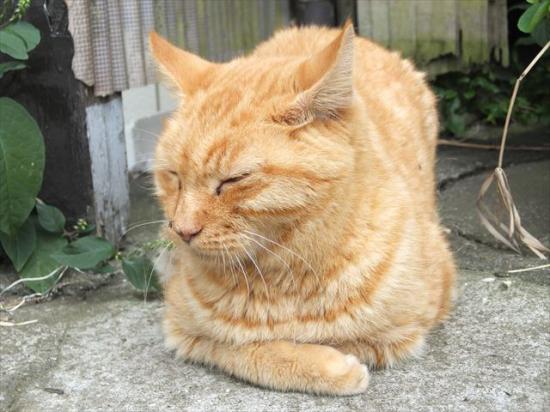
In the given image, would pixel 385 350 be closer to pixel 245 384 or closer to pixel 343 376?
pixel 343 376

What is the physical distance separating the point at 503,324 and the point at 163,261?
1237 mm

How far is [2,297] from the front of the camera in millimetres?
3324

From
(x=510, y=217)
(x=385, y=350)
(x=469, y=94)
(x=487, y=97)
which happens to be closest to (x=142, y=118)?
(x=469, y=94)

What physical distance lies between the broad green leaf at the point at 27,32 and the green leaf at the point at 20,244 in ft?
2.24

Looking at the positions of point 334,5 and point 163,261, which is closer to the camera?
point 163,261

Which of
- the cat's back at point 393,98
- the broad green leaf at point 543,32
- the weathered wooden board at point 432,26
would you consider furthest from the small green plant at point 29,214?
the weathered wooden board at point 432,26

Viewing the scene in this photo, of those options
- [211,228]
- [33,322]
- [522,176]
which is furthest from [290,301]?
[522,176]

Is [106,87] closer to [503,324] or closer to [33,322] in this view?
[33,322]

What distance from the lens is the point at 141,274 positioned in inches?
126

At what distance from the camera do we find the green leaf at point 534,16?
3.05 meters

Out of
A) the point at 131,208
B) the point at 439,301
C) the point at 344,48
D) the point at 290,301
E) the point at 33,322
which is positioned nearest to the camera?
the point at 344,48

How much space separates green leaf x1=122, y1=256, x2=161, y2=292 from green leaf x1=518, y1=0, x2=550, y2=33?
1.61 m

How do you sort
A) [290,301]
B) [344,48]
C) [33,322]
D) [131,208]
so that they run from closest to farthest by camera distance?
[344,48] → [290,301] → [33,322] → [131,208]

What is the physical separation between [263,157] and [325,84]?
0.24 metres
